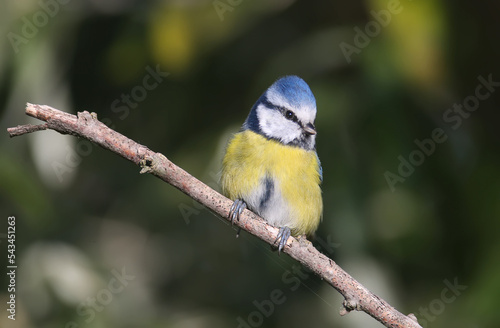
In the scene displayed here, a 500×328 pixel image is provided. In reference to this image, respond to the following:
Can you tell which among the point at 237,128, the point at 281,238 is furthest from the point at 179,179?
the point at 237,128

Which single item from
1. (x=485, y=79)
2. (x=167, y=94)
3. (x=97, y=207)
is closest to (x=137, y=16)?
(x=167, y=94)

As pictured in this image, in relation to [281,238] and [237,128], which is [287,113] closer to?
[237,128]

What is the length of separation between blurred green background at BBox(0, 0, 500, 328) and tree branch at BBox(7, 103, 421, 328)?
0.94m

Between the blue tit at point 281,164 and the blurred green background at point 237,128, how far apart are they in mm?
248

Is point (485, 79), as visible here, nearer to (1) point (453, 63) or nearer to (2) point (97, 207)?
(1) point (453, 63)

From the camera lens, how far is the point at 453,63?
3254 millimetres

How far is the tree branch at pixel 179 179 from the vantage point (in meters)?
2.12

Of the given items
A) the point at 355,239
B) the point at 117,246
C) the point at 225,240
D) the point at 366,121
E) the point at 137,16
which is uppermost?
the point at 366,121

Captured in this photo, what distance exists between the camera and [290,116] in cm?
310

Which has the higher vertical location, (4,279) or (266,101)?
(266,101)

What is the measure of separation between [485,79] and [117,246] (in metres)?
2.57

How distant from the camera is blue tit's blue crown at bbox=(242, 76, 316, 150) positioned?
3059mm

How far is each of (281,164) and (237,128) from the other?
592 mm

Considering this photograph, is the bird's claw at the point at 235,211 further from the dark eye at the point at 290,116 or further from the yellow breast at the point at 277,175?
the dark eye at the point at 290,116
